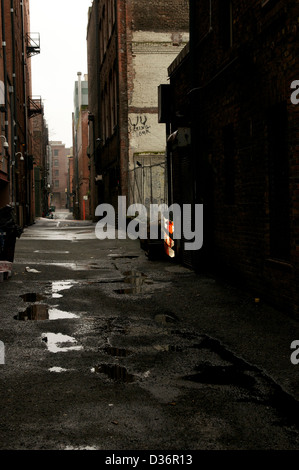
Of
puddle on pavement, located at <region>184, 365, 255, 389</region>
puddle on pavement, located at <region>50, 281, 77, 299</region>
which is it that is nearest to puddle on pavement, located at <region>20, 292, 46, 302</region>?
puddle on pavement, located at <region>50, 281, 77, 299</region>

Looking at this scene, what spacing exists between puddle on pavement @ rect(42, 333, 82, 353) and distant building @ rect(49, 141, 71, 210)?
146286 millimetres

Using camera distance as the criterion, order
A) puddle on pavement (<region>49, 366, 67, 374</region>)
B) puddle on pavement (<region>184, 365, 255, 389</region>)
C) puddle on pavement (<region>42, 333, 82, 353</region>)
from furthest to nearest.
→ puddle on pavement (<region>42, 333, 82, 353</region>), puddle on pavement (<region>49, 366, 67, 374</region>), puddle on pavement (<region>184, 365, 255, 389</region>)

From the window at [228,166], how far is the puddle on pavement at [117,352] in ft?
16.7

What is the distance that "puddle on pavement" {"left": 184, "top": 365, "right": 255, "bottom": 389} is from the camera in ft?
14.9

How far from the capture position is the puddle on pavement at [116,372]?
4656 mm

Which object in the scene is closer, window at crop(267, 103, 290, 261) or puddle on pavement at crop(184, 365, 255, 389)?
puddle on pavement at crop(184, 365, 255, 389)

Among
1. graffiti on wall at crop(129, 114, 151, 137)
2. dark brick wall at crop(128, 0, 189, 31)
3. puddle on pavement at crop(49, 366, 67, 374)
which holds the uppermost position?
dark brick wall at crop(128, 0, 189, 31)

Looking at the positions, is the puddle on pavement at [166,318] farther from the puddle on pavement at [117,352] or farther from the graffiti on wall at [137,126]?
the graffiti on wall at [137,126]

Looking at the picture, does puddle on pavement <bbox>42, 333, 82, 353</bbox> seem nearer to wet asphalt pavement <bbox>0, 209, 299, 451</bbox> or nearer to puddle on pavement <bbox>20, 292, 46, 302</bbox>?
wet asphalt pavement <bbox>0, 209, 299, 451</bbox>

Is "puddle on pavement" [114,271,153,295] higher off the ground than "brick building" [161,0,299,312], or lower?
lower
